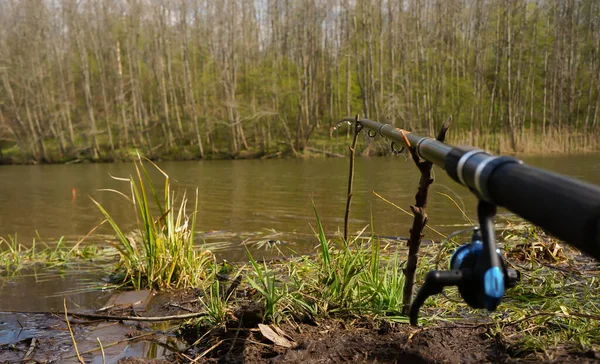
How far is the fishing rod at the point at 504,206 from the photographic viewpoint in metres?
0.74

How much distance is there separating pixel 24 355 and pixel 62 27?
1369 inches

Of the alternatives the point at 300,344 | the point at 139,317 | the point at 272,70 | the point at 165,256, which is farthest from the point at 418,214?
the point at 272,70

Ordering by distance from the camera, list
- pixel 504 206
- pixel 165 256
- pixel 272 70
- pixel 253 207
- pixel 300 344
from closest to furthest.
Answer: pixel 504 206 < pixel 300 344 < pixel 165 256 < pixel 253 207 < pixel 272 70

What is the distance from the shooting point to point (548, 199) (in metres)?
0.81

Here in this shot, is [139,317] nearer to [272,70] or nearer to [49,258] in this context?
[49,258]

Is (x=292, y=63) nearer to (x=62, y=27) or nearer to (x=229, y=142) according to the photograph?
(x=229, y=142)

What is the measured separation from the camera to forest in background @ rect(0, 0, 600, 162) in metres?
29.1

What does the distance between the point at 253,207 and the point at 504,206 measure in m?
8.93

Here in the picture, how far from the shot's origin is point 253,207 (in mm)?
9766

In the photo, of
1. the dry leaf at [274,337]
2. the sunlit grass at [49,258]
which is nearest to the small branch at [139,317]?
the dry leaf at [274,337]

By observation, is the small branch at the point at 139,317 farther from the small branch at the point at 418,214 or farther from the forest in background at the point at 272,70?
the forest in background at the point at 272,70

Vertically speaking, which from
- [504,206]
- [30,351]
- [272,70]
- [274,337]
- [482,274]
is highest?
[272,70]

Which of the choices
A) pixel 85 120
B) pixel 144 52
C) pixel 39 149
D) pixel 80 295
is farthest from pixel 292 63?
pixel 80 295

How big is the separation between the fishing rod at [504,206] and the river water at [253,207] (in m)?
1.84
